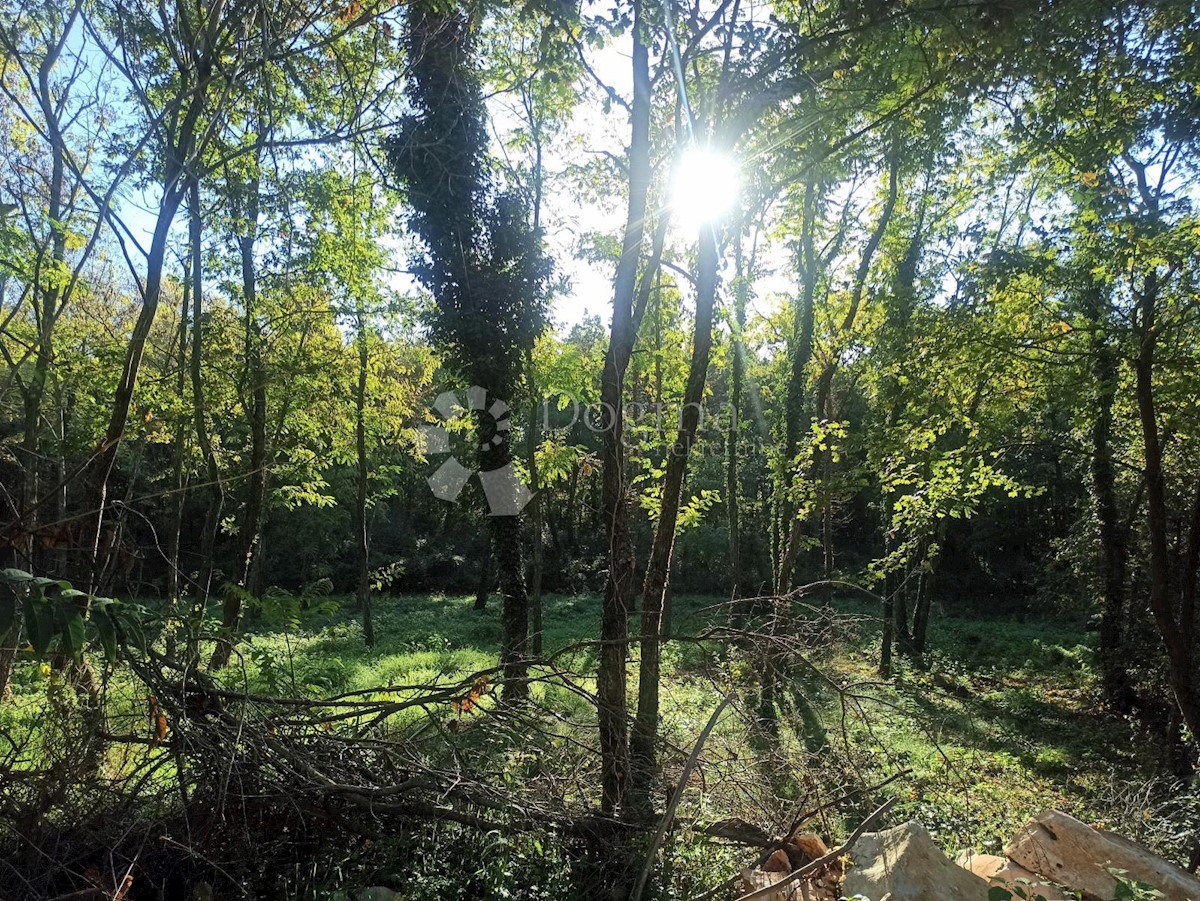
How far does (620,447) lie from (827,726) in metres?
6.45

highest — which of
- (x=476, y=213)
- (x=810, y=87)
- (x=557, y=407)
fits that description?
(x=476, y=213)

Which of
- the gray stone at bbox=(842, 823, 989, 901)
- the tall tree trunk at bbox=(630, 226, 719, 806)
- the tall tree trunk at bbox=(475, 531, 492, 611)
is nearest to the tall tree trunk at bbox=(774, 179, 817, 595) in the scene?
the tall tree trunk at bbox=(630, 226, 719, 806)

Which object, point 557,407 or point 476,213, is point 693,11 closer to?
point 476,213

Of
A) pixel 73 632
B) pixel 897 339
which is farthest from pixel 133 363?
pixel 897 339

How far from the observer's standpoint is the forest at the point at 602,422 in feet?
11.3

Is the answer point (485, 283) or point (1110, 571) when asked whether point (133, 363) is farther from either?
point (1110, 571)

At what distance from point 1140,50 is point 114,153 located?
7.99 m

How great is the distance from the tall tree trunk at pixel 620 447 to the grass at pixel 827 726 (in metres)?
0.28

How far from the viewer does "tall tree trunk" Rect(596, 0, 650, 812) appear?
4.21 meters

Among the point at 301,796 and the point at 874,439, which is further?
the point at 874,439

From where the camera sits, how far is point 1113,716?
1002 centimetres

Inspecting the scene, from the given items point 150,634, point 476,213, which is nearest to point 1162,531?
point 150,634

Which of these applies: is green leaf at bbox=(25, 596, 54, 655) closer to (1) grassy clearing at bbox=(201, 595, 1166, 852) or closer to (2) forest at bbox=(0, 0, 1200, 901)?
(2) forest at bbox=(0, 0, 1200, 901)

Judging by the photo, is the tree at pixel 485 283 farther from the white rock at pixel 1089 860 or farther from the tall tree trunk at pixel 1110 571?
the tall tree trunk at pixel 1110 571
